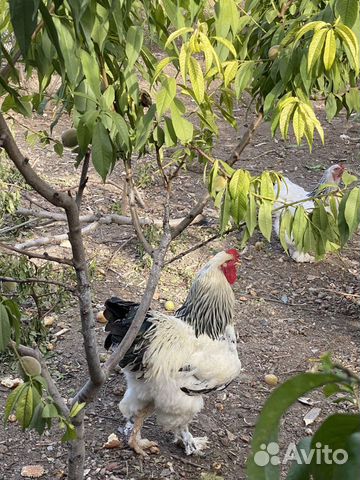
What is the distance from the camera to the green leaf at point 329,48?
1.60 metres

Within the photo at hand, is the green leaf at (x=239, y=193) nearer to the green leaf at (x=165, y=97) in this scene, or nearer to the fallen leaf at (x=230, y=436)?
the green leaf at (x=165, y=97)

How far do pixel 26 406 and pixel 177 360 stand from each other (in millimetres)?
1519

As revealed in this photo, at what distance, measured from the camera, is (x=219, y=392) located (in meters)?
3.64

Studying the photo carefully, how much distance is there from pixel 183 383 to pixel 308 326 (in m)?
1.56

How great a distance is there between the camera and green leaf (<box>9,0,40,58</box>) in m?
0.88

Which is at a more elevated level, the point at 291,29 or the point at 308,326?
the point at 291,29

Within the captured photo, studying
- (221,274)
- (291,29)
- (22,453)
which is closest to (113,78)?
(291,29)

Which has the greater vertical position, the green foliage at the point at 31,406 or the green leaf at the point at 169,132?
the green leaf at the point at 169,132

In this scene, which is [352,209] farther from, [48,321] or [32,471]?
[48,321]

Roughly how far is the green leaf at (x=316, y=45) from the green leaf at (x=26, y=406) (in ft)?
3.53

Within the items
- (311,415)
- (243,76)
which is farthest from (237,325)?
(243,76)

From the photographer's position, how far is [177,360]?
3012 millimetres

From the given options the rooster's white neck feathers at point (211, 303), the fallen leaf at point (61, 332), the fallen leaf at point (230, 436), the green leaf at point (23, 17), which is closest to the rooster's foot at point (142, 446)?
the fallen leaf at point (230, 436)

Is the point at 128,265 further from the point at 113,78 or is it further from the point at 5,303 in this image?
the point at 5,303
